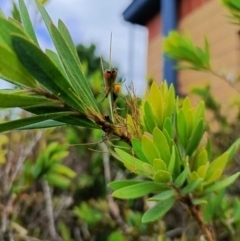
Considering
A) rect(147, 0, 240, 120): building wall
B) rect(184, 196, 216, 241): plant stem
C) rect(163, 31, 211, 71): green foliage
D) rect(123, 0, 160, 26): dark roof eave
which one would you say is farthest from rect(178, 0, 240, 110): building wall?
rect(184, 196, 216, 241): plant stem

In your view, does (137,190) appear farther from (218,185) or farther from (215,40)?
(215,40)

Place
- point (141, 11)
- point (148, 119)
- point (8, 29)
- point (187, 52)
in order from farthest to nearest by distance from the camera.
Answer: point (141, 11) → point (187, 52) → point (148, 119) → point (8, 29)

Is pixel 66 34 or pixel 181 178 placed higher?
pixel 66 34

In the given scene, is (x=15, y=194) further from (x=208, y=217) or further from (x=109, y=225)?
(x=208, y=217)

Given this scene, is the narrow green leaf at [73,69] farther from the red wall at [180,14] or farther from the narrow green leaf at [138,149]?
the red wall at [180,14]

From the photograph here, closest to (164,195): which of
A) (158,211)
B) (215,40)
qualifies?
(158,211)

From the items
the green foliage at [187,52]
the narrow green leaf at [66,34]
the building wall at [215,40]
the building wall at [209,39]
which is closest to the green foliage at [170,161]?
the narrow green leaf at [66,34]
